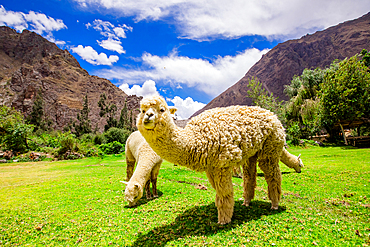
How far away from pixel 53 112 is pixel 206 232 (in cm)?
9558

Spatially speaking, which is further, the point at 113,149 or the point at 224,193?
the point at 113,149

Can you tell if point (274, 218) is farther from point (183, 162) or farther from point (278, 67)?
point (278, 67)

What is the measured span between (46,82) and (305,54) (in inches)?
5542

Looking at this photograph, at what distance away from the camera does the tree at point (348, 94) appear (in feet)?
59.4

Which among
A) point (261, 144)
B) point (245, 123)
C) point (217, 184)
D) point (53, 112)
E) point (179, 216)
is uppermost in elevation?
point (53, 112)

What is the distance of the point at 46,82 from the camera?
264 ft

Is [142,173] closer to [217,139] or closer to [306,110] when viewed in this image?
[217,139]

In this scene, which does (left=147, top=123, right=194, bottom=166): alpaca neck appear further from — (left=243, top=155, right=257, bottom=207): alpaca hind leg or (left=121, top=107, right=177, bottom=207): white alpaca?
(left=243, top=155, right=257, bottom=207): alpaca hind leg

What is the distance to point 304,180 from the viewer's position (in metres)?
6.70

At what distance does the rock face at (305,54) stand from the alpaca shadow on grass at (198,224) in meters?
78.9

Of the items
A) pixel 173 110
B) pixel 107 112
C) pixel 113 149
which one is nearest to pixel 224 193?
pixel 173 110

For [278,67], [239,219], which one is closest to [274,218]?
[239,219]

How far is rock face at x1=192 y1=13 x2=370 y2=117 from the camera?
8056 cm

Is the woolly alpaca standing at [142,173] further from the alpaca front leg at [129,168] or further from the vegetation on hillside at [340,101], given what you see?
the vegetation on hillside at [340,101]
